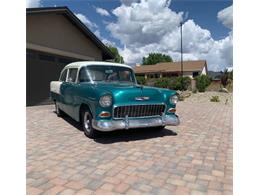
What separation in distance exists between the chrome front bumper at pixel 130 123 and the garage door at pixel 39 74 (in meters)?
7.60

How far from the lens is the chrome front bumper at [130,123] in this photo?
449 centimetres

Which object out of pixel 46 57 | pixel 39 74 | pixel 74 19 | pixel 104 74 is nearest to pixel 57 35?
pixel 46 57

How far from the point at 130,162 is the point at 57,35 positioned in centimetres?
1038

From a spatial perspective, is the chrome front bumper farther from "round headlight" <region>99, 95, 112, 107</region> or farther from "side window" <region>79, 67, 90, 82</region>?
"side window" <region>79, 67, 90, 82</region>

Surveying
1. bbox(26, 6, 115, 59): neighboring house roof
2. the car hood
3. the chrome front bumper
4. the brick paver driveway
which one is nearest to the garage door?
bbox(26, 6, 115, 59): neighboring house roof

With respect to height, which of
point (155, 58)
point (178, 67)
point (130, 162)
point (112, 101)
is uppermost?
point (155, 58)

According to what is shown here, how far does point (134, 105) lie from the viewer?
4727mm

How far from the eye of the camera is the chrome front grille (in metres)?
4.63

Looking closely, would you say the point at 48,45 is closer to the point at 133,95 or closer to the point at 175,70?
the point at 133,95

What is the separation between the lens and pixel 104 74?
591 centimetres

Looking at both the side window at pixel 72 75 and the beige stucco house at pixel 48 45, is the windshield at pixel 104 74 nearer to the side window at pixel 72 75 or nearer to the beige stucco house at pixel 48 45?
the side window at pixel 72 75
